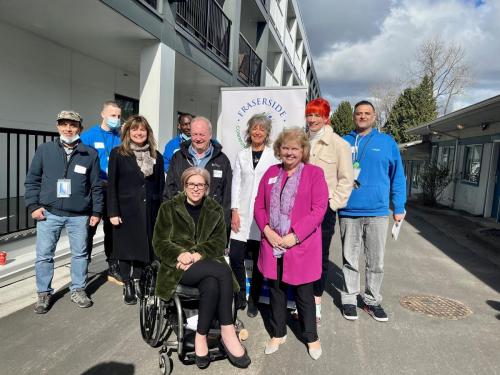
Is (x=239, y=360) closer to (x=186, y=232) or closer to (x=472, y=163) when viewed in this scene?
(x=186, y=232)

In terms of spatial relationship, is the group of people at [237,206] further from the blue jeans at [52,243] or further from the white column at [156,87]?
the white column at [156,87]

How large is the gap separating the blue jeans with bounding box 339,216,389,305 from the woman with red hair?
12.7 inches

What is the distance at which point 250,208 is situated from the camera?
11.8 ft

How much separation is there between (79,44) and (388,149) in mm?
6517

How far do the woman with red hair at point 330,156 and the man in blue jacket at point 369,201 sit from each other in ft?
0.84

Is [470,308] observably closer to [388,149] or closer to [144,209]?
[388,149]

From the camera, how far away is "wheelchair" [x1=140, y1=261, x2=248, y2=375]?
8.63 ft

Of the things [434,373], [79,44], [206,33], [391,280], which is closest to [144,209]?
[434,373]

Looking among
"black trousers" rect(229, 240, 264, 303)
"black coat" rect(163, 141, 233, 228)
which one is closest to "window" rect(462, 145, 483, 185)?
"black trousers" rect(229, 240, 264, 303)

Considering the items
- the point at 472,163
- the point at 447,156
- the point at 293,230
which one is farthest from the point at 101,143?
the point at 447,156

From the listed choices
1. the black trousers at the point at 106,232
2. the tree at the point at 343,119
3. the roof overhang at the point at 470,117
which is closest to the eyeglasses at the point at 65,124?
the black trousers at the point at 106,232

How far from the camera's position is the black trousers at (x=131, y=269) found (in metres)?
3.88

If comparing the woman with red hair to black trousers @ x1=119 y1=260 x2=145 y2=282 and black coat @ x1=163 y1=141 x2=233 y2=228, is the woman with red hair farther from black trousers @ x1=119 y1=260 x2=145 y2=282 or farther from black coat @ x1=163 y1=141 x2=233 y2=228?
black trousers @ x1=119 y1=260 x2=145 y2=282

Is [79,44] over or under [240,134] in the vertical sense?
over
